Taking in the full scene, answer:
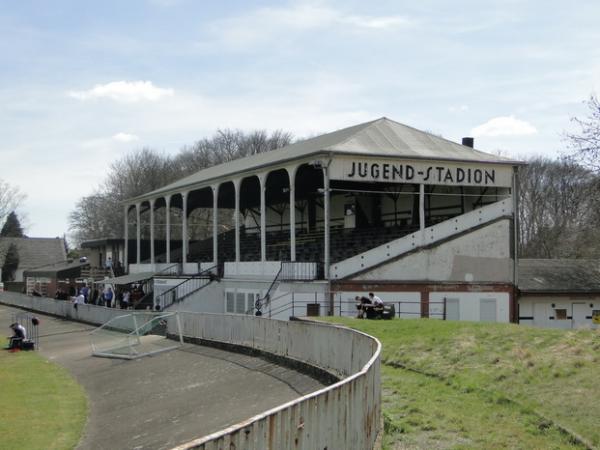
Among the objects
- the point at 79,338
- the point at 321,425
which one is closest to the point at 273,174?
the point at 79,338

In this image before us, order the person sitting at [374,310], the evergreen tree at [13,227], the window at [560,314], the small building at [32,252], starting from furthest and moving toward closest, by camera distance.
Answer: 1. the evergreen tree at [13,227]
2. the small building at [32,252]
3. the window at [560,314]
4. the person sitting at [374,310]

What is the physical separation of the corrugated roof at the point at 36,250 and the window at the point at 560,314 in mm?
75557

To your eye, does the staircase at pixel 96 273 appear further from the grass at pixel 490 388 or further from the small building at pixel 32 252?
the grass at pixel 490 388

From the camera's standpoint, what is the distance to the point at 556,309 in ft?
125

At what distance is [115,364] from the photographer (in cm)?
2616

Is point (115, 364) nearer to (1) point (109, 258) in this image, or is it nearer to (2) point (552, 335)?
(2) point (552, 335)

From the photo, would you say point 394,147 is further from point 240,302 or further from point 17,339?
point 17,339

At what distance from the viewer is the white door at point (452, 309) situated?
109 ft

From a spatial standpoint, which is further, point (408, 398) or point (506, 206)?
point (506, 206)

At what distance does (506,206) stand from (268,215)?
22831 millimetres

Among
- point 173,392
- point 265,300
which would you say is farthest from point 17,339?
point 173,392

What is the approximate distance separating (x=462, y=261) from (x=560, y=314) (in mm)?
7448

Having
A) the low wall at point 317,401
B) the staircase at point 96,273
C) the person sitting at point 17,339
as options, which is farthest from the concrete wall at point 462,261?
the staircase at point 96,273

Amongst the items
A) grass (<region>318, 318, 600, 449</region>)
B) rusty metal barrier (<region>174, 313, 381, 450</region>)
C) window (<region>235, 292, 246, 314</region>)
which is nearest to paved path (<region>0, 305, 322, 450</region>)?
rusty metal barrier (<region>174, 313, 381, 450</region>)
